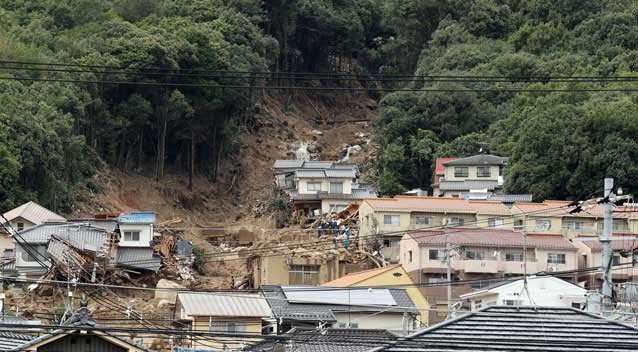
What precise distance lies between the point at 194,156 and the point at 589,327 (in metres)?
44.2

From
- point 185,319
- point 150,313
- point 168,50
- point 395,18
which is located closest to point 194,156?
point 168,50

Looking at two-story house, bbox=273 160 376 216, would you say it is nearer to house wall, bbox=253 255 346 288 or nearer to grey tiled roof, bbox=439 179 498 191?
grey tiled roof, bbox=439 179 498 191

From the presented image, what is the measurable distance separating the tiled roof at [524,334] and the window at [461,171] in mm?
38707

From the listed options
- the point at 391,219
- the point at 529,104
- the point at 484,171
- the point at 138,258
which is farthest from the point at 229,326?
the point at 529,104

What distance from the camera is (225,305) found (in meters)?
34.9

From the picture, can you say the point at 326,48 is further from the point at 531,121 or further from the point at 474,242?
the point at 474,242

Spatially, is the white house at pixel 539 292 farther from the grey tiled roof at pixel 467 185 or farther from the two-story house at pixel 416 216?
the grey tiled roof at pixel 467 185

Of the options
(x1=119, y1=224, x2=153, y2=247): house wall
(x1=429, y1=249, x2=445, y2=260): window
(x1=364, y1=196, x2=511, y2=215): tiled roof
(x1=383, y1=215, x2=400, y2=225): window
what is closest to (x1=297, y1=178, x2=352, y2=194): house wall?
(x1=364, y1=196, x2=511, y2=215): tiled roof

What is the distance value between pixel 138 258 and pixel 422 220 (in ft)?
30.9

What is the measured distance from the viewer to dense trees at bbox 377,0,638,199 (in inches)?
1991

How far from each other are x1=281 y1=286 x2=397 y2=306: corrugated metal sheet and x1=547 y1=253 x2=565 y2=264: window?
289 inches

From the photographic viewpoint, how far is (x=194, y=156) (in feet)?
198

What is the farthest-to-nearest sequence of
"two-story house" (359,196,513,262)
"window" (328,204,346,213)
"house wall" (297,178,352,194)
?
"house wall" (297,178,352,194) → "window" (328,204,346,213) → "two-story house" (359,196,513,262)

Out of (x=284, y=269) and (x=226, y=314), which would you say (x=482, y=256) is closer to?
(x=284, y=269)
